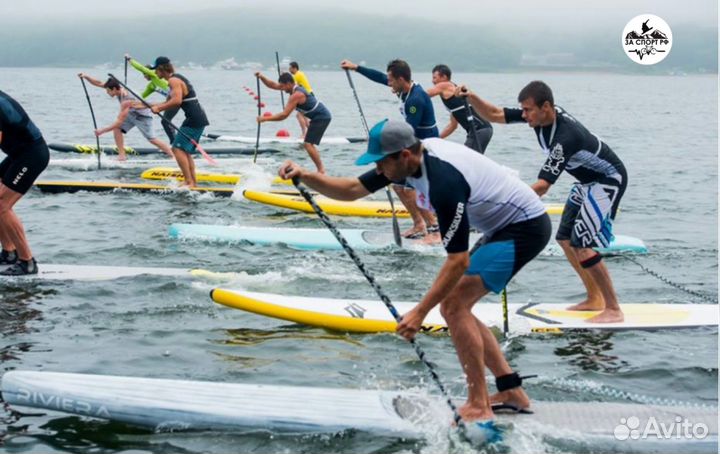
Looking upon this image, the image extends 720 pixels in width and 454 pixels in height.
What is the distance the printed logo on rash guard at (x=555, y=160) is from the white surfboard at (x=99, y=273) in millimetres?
4153

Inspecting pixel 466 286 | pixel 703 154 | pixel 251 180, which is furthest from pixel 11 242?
pixel 703 154

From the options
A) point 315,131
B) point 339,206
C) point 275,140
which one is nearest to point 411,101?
point 339,206

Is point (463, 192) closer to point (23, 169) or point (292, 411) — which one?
point (292, 411)

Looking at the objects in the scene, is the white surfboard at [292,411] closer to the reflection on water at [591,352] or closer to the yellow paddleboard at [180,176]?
the reflection on water at [591,352]

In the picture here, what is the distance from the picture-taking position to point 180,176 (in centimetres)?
1831

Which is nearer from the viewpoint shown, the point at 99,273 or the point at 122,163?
the point at 99,273

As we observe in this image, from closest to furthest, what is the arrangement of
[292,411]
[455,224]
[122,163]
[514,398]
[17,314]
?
[455,224], [292,411], [514,398], [17,314], [122,163]

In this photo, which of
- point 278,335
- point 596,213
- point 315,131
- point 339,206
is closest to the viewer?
point 596,213

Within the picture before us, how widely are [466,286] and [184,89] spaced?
1113 cm

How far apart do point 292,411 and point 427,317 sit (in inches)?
103

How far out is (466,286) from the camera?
6152 mm

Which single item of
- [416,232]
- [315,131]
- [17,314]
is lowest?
[17,314]

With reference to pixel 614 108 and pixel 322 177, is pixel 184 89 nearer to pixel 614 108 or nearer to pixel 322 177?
pixel 322 177

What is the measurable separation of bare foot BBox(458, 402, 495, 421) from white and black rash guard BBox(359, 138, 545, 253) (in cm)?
119
